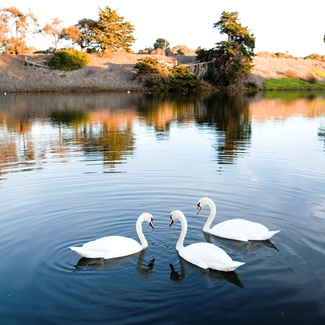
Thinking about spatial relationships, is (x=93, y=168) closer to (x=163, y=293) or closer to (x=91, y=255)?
(x=91, y=255)

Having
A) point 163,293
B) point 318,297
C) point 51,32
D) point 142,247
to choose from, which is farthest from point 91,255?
point 51,32

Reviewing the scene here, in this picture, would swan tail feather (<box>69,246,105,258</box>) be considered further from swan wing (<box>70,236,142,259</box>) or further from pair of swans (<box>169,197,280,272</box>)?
pair of swans (<box>169,197,280,272</box>)

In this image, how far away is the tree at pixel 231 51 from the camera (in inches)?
2911

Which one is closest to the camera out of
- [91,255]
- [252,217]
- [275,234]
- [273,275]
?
[273,275]

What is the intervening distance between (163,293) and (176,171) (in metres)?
8.14

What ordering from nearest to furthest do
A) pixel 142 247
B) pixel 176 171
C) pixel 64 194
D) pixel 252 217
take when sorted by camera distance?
pixel 142 247, pixel 252 217, pixel 64 194, pixel 176 171

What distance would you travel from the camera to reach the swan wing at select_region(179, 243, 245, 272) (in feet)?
24.1

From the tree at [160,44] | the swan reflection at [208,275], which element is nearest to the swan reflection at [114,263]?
the swan reflection at [208,275]

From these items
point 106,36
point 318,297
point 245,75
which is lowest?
point 318,297

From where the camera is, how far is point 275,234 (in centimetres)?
927

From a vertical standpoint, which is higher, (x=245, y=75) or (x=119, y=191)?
(x=245, y=75)

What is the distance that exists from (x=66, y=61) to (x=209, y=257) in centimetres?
7447

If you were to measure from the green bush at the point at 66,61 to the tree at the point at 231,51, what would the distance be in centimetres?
2461

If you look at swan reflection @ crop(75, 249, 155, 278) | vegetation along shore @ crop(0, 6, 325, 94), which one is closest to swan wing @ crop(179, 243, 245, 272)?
Result: swan reflection @ crop(75, 249, 155, 278)
